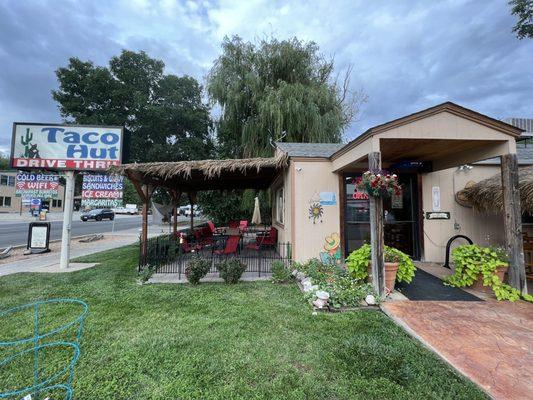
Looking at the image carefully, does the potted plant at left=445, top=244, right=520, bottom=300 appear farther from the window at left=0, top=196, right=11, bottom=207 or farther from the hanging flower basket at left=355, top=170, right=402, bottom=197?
the window at left=0, top=196, right=11, bottom=207

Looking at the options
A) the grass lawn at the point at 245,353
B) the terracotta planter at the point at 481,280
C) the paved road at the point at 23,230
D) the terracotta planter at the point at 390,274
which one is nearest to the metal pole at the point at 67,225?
the grass lawn at the point at 245,353

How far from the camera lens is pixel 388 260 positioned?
477 cm

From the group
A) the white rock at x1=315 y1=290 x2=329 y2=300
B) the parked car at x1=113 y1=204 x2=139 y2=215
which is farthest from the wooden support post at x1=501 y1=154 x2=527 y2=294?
the parked car at x1=113 y1=204 x2=139 y2=215

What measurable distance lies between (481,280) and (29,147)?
39.3ft

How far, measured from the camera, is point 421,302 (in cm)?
434

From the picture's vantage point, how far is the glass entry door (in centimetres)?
684

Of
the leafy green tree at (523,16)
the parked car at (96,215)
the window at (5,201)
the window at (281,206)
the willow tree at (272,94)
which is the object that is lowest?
the parked car at (96,215)

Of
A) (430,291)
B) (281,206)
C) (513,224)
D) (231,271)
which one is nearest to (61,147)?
(231,271)

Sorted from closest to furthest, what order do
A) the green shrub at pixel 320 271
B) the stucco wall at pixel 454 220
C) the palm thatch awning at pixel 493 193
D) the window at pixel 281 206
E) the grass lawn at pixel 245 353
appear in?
the grass lawn at pixel 245 353, the green shrub at pixel 320 271, the palm thatch awning at pixel 493 193, the stucco wall at pixel 454 220, the window at pixel 281 206

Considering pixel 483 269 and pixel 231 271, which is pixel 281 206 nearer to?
pixel 231 271

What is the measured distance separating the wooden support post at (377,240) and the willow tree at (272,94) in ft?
30.3

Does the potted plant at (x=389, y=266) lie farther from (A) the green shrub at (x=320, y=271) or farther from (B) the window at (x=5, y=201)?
(B) the window at (x=5, y=201)

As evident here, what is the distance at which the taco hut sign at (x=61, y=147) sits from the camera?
296 inches

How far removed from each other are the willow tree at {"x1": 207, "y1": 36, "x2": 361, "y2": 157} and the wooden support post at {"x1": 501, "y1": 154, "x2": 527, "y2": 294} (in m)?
9.70
